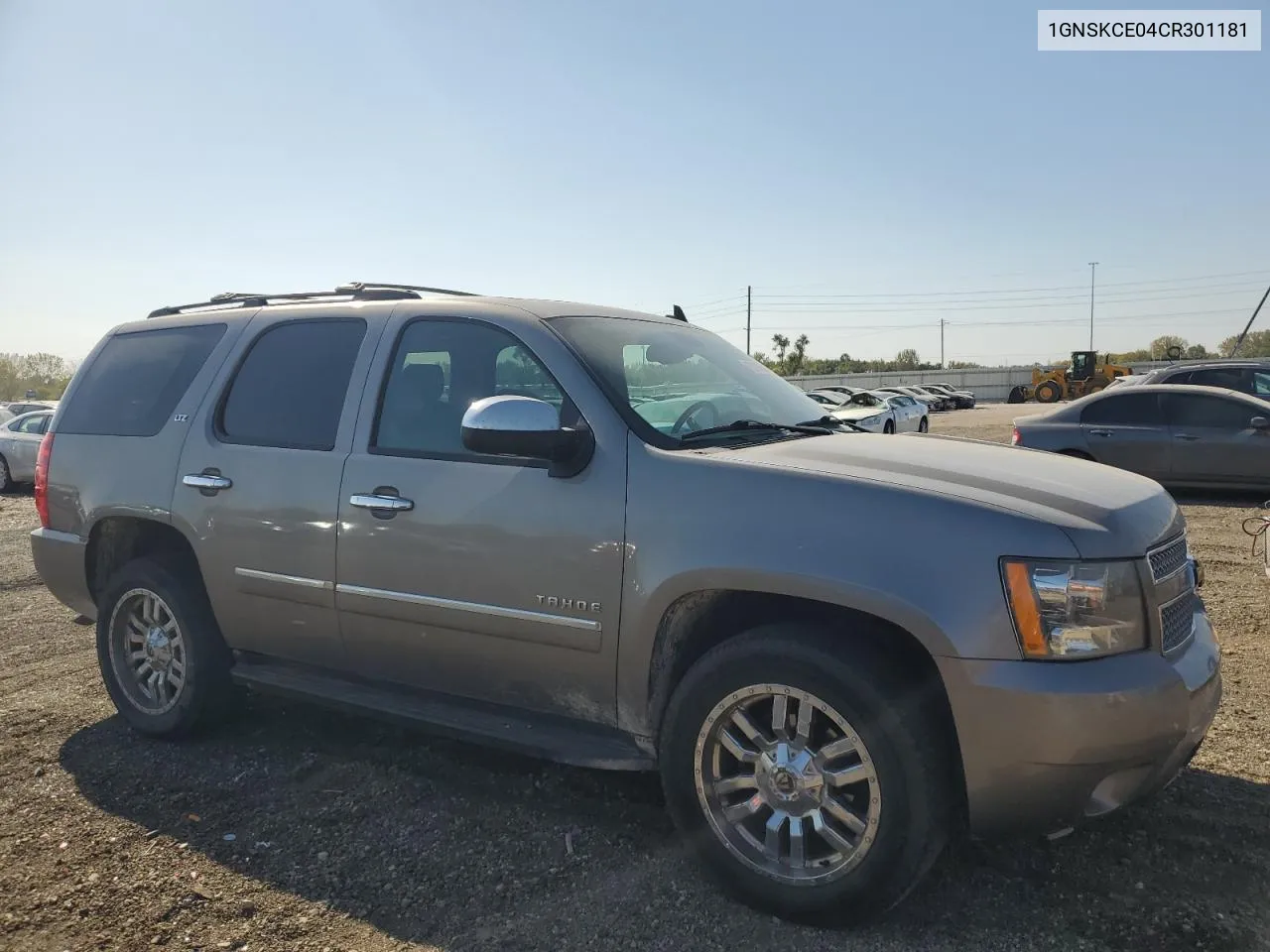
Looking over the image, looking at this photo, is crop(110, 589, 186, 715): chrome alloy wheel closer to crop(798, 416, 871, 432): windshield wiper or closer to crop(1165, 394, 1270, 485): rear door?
crop(798, 416, 871, 432): windshield wiper

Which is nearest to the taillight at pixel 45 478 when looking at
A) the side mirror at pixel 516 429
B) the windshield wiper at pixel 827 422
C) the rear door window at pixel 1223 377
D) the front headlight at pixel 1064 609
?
the side mirror at pixel 516 429

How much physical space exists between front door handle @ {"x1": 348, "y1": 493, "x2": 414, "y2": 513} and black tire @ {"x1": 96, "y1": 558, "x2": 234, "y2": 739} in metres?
1.19

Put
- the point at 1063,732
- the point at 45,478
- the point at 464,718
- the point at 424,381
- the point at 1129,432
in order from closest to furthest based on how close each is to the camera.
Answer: the point at 1063,732, the point at 464,718, the point at 424,381, the point at 45,478, the point at 1129,432

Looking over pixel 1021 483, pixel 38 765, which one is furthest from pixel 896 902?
pixel 38 765

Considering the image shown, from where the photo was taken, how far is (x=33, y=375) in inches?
3243

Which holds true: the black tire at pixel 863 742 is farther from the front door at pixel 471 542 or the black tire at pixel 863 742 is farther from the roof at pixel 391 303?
the roof at pixel 391 303

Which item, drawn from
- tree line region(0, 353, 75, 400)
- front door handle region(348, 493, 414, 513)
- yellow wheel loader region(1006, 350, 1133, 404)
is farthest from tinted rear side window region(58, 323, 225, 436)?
tree line region(0, 353, 75, 400)

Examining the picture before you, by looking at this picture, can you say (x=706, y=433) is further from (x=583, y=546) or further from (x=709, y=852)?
(x=709, y=852)

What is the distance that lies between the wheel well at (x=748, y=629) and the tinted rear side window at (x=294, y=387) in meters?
1.68

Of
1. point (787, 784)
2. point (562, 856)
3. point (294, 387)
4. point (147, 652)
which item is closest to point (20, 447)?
point (147, 652)

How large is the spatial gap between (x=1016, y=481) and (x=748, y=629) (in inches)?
37.7

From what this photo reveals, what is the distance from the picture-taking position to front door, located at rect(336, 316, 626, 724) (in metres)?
3.13

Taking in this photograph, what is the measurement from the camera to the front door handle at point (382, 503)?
138 inches

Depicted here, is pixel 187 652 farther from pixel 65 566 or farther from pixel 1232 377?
pixel 1232 377
